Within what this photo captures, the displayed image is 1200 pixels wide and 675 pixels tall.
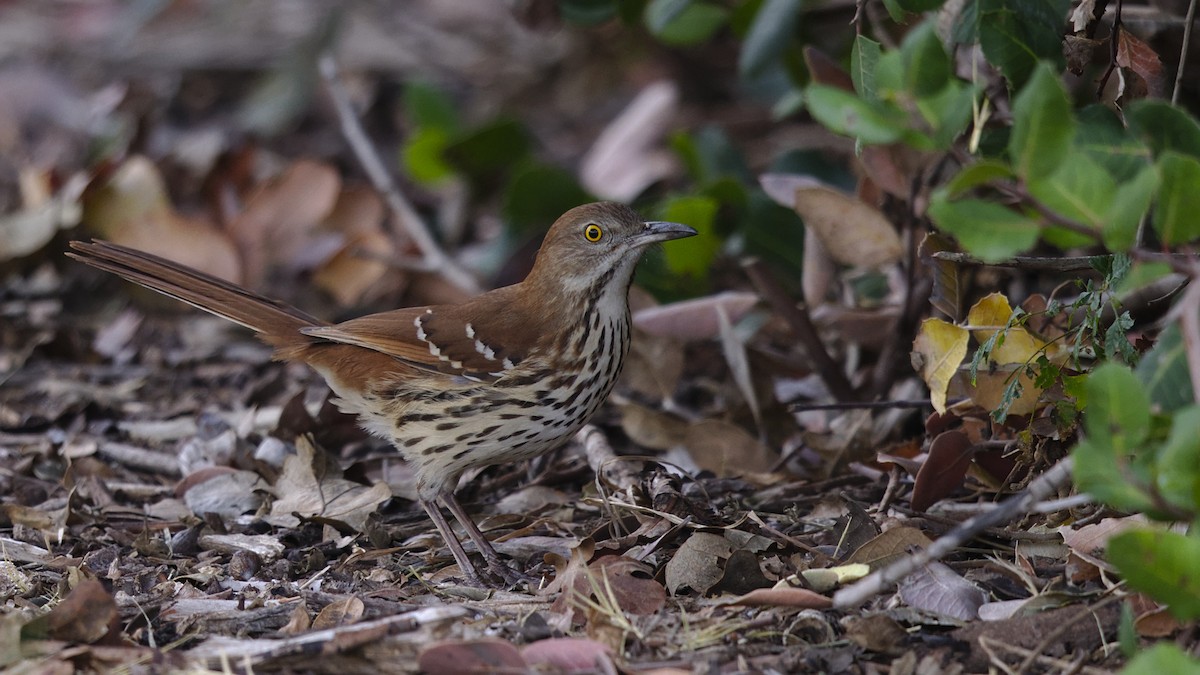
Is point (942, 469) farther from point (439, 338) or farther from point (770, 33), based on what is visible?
point (770, 33)

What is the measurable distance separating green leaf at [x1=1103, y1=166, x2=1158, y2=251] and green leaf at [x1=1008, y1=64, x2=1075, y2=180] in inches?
4.4

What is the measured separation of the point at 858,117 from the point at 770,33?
254 centimetres

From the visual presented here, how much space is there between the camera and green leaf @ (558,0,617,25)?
5277mm

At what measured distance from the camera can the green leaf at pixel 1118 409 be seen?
2.09 metres

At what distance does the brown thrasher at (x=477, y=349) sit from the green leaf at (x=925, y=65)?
68.8 inches

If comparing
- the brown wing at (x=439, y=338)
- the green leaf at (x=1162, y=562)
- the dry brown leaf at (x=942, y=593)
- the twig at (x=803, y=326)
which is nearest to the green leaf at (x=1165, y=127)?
the green leaf at (x=1162, y=562)

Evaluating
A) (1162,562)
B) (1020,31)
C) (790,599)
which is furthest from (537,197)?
(1162,562)

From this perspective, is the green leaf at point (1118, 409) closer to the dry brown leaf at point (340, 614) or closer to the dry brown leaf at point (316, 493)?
the dry brown leaf at point (340, 614)

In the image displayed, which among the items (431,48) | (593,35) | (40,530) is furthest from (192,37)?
(40,530)

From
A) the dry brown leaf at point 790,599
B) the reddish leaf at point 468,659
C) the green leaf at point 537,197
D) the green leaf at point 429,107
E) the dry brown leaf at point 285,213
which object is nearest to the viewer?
the reddish leaf at point 468,659

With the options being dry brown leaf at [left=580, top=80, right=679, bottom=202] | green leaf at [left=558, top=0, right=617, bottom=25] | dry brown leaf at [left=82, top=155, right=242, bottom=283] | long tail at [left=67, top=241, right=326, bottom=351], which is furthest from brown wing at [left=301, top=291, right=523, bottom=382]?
A: dry brown leaf at [left=580, top=80, right=679, bottom=202]

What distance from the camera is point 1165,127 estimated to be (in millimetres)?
2420

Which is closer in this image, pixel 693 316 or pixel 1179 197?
pixel 1179 197

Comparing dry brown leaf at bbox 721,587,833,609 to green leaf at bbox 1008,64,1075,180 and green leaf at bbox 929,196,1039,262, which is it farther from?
green leaf at bbox 1008,64,1075,180
